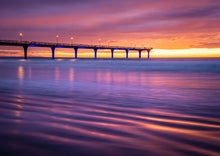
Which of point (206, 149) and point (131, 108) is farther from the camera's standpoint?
point (131, 108)

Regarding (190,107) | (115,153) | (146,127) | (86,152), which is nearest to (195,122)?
(146,127)

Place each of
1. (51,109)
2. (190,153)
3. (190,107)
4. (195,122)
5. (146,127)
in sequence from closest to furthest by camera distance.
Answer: (190,153)
(146,127)
(195,122)
(51,109)
(190,107)

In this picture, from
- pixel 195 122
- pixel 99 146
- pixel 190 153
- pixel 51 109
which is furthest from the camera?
pixel 51 109

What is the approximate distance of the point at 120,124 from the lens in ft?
12.1

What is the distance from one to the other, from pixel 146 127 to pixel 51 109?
243 cm

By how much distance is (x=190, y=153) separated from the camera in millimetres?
2553

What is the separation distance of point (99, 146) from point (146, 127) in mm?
1117

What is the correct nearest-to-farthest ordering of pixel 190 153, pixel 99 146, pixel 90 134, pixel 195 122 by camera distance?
pixel 190 153 < pixel 99 146 < pixel 90 134 < pixel 195 122

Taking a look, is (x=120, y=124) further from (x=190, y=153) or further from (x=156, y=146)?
(x=190, y=153)

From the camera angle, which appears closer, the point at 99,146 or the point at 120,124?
the point at 99,146

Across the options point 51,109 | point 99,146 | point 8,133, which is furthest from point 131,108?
point 8,133

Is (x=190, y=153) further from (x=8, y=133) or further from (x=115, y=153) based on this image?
(x=8, y=133)

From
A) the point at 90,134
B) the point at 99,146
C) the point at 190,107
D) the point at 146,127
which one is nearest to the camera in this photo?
the point at 99,146

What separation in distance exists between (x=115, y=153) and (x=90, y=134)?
0.74 meters
